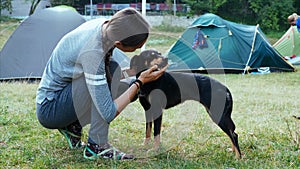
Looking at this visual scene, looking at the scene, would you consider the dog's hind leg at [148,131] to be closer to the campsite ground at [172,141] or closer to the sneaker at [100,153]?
the campsite ground at [172,141]

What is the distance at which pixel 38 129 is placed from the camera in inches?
120

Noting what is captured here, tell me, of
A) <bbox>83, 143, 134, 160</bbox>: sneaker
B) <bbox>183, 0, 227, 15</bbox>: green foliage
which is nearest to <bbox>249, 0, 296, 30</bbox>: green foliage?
<bbox>183, 0, 227, 15</bbox>: green foliage

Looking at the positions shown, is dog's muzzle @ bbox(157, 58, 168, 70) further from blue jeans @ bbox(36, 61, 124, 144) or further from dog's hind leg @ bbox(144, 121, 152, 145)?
dog's hind leg @ bbox(144, 121, 152, 145)

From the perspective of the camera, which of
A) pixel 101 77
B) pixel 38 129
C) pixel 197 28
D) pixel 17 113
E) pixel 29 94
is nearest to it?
pixel 101 77

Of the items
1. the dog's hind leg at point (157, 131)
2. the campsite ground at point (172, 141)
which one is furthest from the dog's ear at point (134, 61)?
the dog's hind leg at point (157, 131)

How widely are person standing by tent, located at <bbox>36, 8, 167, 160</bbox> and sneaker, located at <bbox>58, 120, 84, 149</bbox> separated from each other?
0.04ft

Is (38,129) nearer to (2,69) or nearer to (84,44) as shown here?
(84,44)

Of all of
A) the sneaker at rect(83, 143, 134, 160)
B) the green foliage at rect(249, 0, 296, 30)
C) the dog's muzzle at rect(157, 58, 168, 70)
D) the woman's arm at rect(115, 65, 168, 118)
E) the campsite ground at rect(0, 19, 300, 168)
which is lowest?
the green foliage at rect(249, 0, 296, 30)

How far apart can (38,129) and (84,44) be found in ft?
3.73

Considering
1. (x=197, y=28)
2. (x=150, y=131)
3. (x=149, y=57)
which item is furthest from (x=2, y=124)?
(x=197, y=28)

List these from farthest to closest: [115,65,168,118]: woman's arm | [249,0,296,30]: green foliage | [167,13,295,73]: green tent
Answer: [249,0,296,30]: green foliage
[167,13,295,73]: green tent
[115,65,168,118]: woman's arm

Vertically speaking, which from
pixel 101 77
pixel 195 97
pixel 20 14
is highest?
pixel 101 77

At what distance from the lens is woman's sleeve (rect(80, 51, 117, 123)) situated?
208 centimetres

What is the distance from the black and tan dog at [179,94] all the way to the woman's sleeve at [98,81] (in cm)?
43
